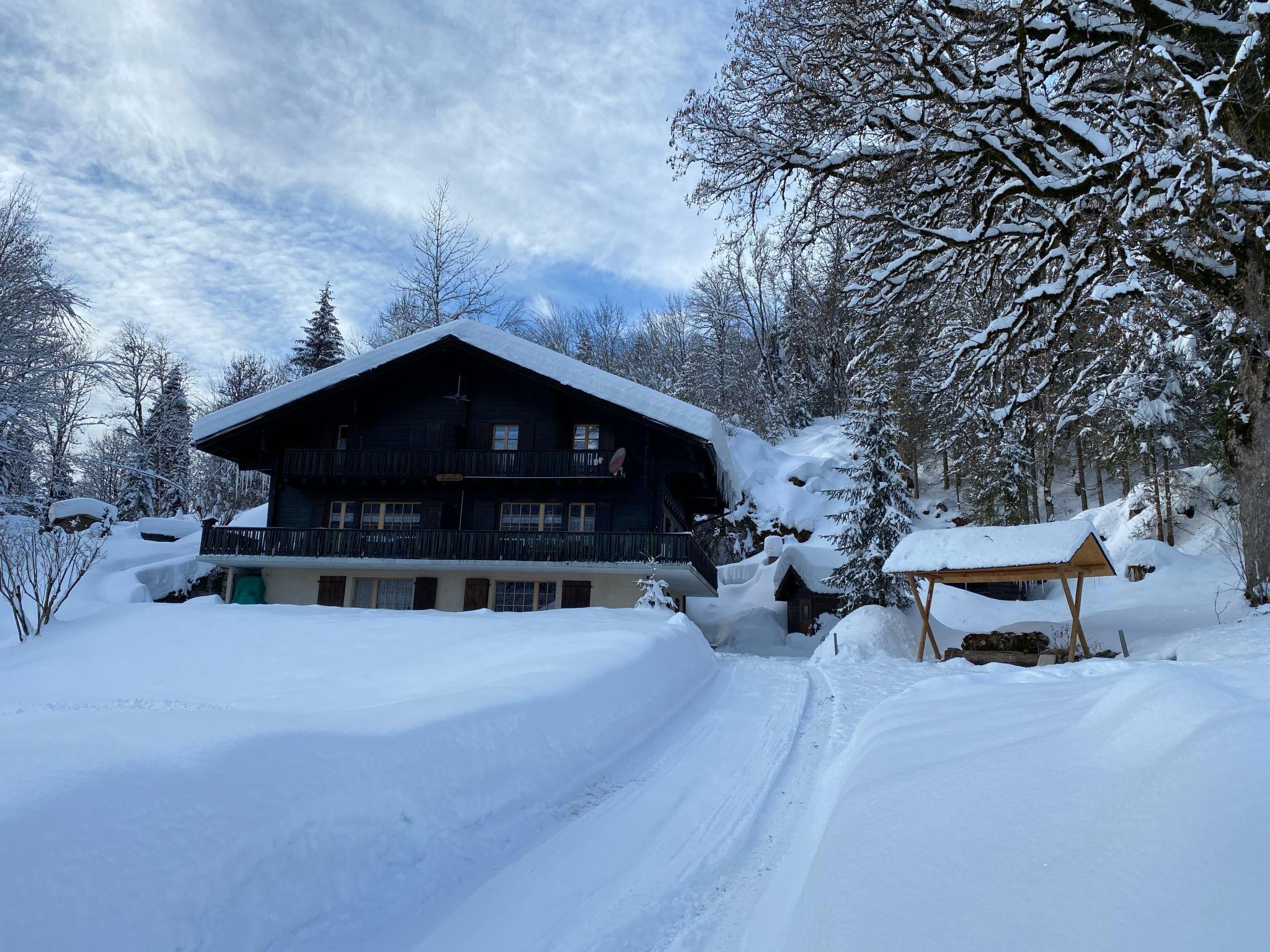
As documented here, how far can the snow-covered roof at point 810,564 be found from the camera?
32.3m

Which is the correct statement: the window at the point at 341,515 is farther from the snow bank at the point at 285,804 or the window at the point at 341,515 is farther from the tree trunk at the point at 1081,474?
the tree trunk at the point at 1081,474

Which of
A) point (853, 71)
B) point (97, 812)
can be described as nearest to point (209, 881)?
point (97, 812)

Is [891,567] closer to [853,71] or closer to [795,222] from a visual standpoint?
[795,222]

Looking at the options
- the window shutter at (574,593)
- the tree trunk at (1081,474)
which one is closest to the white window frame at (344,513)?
the window shutter at (574,593)

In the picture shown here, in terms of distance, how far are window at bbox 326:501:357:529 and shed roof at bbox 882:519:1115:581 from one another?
2003 centimetres

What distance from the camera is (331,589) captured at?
1110 inches

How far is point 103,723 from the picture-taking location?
4.50 m

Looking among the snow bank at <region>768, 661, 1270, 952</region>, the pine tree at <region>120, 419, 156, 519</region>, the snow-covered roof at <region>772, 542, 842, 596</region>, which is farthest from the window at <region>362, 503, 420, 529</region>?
the snow bank at <region>768, 661, 1270, 952</region>

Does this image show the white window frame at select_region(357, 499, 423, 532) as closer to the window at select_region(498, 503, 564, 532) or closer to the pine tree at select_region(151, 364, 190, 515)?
the window at select_region(498, 503, 564, 532)

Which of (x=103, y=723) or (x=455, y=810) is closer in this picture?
(x=103, y=723)

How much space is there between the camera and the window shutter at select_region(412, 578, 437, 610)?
27.5m

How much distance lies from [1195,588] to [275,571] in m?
32.9

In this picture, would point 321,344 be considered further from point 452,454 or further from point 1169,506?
point 1169,506

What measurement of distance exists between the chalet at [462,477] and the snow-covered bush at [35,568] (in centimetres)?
780
